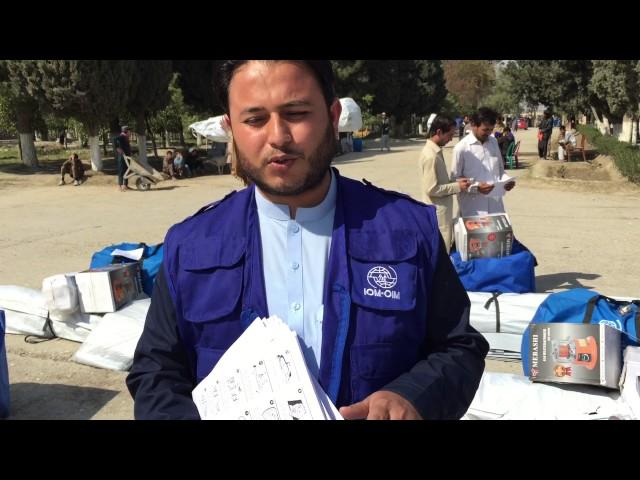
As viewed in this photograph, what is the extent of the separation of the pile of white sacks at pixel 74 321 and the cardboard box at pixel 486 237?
319 cm

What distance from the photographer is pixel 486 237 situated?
565 centimetres

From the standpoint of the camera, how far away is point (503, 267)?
541 cm

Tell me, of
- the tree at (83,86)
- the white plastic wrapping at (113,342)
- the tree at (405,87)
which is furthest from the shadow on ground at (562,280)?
the tree at (405,87)

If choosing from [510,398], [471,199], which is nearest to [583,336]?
[510,398]

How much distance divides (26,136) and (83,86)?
587 cm

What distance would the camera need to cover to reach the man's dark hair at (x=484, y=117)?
5.86 m

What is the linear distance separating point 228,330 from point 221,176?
755 inches

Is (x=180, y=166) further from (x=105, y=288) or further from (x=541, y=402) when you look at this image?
(x=541, y=402)

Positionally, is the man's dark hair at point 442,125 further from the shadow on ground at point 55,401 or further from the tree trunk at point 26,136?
the tree trunk at point 26,136

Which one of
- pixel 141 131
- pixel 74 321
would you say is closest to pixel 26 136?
pixel 141 131

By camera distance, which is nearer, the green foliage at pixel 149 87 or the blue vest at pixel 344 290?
the blue vest at pixel 344 290

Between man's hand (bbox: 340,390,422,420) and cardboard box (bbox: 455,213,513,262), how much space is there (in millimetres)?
4499

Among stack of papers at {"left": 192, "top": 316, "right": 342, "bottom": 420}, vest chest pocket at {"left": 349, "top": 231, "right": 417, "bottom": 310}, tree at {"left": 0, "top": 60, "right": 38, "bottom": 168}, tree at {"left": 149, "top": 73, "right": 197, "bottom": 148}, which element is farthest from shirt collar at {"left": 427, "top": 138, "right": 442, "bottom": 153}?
tree at {"left": 149, "top": 73, "right": 197, "bottom": 148}

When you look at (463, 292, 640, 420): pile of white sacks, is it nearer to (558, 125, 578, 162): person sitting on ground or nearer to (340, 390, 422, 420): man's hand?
(340, 390, 422, 420): man's hand
